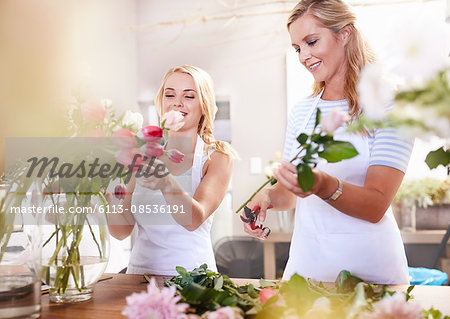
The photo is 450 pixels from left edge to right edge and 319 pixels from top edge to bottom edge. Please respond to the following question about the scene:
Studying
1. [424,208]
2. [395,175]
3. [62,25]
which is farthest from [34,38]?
[424,208]

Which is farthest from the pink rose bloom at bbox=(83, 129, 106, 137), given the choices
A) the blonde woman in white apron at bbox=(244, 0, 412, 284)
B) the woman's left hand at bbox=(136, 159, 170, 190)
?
the blonde woman in white apron at bbox=(244, 0, 412, 284)

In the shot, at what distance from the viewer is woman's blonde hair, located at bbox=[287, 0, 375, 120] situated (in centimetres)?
136

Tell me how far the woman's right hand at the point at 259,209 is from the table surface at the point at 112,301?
150 millimetres

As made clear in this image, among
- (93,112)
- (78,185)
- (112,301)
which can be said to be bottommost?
(112,301)

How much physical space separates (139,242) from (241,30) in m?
2.50

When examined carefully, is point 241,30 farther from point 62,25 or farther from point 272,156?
point 62,25

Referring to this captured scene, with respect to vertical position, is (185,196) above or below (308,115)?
below

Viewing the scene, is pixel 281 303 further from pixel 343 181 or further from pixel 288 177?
pixel 343 181

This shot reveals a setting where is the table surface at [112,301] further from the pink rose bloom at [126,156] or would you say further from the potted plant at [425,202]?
the potted plant at [425,202]

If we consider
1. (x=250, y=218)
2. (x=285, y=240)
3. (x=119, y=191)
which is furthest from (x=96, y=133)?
(x=285, y=240)

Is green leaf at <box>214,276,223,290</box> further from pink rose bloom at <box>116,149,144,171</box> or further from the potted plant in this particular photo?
the potted plant

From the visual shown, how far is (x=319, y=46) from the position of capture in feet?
4.47

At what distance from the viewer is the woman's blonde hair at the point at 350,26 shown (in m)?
1.36

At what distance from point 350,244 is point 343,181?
19cm
